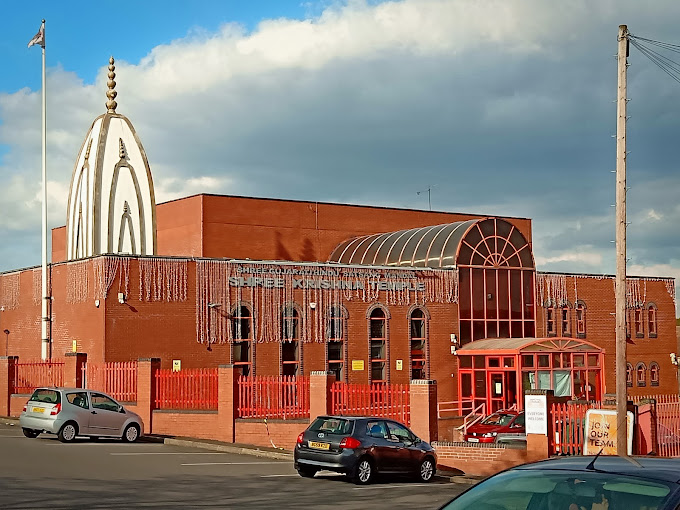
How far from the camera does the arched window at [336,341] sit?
39.7 meters

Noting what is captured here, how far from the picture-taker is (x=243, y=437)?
2662cm

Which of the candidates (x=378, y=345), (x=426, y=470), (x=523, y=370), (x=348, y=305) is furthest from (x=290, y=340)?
(x=426, y=470)

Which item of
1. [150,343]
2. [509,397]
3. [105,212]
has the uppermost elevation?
[105,212]

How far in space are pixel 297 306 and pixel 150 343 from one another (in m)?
6.84

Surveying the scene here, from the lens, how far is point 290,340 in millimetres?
38781

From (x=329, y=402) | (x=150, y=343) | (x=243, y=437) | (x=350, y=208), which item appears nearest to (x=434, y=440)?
(x=329, y=402)

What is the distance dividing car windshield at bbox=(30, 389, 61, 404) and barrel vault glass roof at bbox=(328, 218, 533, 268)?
21.9 metres

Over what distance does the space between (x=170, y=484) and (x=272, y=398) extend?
9.50 metres

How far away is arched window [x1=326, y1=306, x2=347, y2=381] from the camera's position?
130 ft

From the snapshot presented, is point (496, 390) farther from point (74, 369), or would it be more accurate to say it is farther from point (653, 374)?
point (74, 369)

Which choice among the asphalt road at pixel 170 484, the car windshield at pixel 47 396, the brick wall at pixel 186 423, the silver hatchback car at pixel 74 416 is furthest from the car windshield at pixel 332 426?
the car windshield at pixel 47 396

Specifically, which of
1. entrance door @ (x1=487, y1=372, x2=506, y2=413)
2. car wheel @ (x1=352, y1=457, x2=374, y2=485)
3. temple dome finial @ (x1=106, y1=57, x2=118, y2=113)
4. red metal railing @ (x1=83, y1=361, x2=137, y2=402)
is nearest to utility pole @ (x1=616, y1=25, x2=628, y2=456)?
car wheel @ (x1=352, y1=457, x2=374, y2=485)

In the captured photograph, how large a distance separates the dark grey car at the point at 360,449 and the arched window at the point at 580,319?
99.4 ft

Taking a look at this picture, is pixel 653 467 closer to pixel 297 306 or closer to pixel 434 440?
pixel 434 440
